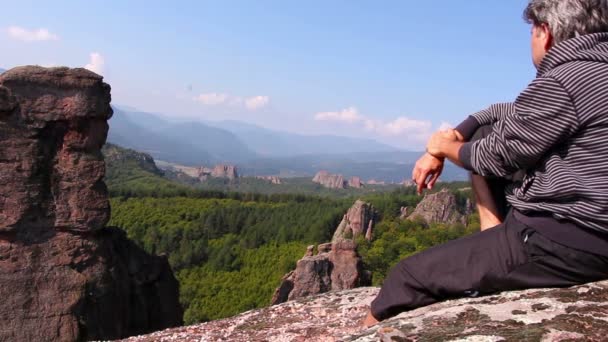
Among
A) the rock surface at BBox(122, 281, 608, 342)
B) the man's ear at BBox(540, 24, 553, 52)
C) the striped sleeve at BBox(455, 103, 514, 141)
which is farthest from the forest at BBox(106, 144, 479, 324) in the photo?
the man's ear at BBox(540, 24, 553, 52)

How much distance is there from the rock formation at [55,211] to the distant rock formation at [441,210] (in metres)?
42.2

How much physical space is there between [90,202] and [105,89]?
12.7ft

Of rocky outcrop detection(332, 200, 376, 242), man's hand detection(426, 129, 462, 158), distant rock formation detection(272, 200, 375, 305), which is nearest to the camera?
man's hand detection(426, 129, 462, 158)

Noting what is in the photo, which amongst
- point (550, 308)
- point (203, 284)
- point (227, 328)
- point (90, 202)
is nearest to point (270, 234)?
point (203, 284)

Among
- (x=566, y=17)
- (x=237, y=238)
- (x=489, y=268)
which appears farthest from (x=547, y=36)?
(x=237, y=238)

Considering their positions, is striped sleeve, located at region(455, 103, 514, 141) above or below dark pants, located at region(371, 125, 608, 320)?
above

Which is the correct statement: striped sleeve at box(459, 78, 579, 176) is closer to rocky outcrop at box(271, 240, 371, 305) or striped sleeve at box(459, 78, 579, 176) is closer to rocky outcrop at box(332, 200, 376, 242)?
rocky outcrop at box(271, 240, 371, 305)

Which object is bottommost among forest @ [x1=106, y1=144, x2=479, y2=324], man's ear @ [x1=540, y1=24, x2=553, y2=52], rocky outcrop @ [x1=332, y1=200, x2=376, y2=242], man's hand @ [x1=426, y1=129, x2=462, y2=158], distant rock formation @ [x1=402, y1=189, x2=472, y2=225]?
forest @ [x1=106, y1=144, x2=479, y2=324]

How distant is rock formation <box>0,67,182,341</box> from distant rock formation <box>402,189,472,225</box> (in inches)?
1662

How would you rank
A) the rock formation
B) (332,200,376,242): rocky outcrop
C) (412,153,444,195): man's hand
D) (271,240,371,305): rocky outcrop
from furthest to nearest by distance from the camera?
(332,200,376,242): rocky outcrop
(271,240,371,305): rocky outcrop
the rock formation
(412,153,444,195): man's hand

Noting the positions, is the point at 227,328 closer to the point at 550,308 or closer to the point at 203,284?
the point at 550,308

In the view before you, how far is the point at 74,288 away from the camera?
17.4 metres

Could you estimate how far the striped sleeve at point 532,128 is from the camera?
11.7 feet

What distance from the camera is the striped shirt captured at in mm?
3559
